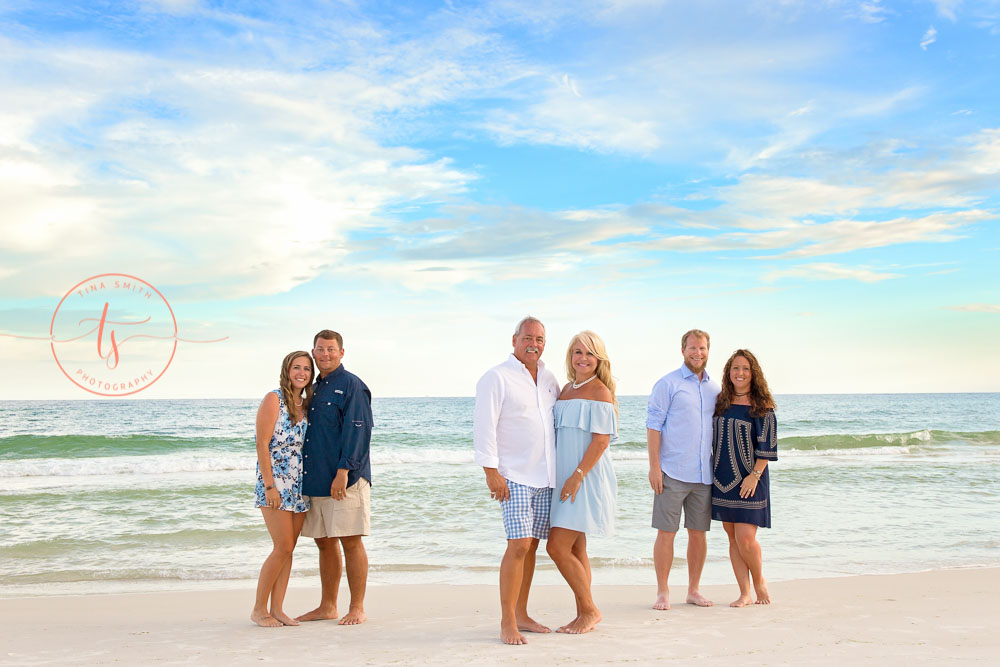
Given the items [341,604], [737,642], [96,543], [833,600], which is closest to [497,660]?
[737,642]

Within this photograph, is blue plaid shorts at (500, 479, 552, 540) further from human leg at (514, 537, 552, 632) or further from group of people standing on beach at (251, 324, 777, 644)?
human leg at (514, 537, 552, 632)

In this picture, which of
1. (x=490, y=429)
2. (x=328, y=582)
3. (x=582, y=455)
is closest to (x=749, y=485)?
(x=582, y=455)

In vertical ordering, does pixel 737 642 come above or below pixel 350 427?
below

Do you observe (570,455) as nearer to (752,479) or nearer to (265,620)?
(752,479)

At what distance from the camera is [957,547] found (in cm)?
736

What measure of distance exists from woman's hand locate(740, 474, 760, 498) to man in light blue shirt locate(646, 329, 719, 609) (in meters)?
0.21

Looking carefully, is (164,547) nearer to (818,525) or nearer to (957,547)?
(818,525)

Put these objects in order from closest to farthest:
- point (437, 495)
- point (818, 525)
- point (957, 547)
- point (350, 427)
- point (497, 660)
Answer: point (497, 660) < point (350, 427) < point (957, 547) < point (818, 525) < point (437, 495)

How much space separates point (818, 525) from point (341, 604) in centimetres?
573

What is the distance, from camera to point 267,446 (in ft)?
14.1

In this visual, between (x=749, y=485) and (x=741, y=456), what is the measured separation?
18 centimetres

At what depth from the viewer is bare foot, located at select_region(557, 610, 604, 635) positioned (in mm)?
4152

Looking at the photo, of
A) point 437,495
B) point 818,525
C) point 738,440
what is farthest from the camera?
point 437,495

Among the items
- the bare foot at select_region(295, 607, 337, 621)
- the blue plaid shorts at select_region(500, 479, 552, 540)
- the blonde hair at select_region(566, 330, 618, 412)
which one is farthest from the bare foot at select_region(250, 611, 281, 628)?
the blonde hair at select_region(566, 330, 618, 412)
